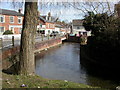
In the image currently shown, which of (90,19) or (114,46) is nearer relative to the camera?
(114,46)

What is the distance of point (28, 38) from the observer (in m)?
6.00

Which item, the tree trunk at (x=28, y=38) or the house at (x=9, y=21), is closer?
the tree trunk at (x=28, y=38)

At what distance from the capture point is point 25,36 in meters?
5.98

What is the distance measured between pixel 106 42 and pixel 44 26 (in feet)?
134

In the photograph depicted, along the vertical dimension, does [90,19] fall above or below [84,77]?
above

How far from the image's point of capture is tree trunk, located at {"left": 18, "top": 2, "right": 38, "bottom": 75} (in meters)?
5.93

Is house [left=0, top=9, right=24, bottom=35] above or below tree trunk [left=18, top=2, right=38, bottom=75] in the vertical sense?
above

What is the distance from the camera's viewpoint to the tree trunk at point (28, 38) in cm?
593

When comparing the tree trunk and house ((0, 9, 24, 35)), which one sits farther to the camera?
house ((0, 9, 24, 35))

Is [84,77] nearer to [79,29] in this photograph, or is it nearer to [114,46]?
[114,46]

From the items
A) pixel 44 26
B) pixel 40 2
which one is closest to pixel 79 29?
pixel 44 26

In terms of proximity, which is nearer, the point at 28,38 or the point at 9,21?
the point at 28,38

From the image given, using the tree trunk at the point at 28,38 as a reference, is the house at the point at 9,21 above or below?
above

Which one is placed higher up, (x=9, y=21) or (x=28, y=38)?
(x=9, y=21)
